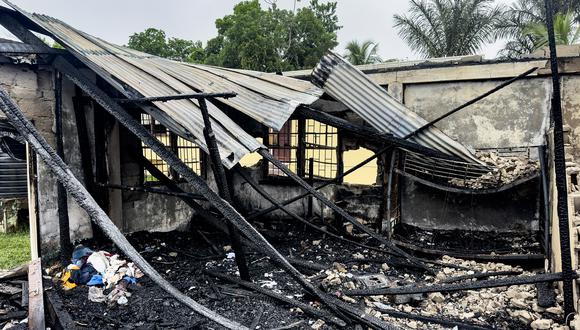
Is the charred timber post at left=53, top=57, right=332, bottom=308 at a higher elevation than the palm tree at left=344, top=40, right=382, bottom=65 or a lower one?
lower

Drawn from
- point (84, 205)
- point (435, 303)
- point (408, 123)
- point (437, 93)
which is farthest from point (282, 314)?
point (437, 93)

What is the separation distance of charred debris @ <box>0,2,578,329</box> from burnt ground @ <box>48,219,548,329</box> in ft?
0.11

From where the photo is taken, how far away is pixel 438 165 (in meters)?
7.49

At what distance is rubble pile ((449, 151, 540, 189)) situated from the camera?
23.3 feet

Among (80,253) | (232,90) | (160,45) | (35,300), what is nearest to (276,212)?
(232,90)

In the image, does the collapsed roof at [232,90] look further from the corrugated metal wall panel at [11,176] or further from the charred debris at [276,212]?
the corrugated metal wall panel at [11,176]

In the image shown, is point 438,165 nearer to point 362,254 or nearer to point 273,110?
point 362,254

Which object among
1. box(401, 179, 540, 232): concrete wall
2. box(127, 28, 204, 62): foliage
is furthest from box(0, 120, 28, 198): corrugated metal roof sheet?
box(127, 28, 204, 62): foliage

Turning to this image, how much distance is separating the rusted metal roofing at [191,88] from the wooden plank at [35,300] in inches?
86.1

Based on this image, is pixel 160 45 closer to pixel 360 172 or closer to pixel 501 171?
pixel 360 172

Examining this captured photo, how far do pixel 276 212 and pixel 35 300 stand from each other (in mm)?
6224

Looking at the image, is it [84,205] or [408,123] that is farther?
[408,123]

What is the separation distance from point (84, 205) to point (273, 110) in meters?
3.80

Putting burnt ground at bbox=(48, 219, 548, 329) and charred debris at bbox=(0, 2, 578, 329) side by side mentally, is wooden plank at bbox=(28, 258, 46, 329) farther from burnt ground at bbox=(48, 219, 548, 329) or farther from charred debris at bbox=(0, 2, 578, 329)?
burnt ground at bbox=(48, 219, 548, 329)
